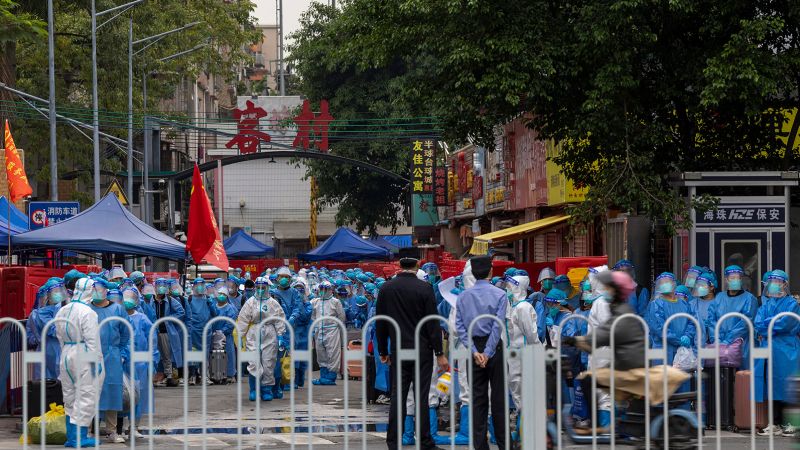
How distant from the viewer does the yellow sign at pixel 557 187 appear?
2555 cm

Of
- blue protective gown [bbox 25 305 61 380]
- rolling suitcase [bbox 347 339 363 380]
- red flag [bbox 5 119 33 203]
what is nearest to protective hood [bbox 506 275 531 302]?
blue protective gown [bbox 25 305 61 380]

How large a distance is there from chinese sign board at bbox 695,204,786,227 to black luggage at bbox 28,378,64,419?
8.34m

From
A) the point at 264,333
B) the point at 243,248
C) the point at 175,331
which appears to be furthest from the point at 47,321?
the point at 243,248

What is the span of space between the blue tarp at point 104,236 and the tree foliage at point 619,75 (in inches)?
199

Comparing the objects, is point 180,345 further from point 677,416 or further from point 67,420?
point 677,416

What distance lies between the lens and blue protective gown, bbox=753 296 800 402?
521 inches

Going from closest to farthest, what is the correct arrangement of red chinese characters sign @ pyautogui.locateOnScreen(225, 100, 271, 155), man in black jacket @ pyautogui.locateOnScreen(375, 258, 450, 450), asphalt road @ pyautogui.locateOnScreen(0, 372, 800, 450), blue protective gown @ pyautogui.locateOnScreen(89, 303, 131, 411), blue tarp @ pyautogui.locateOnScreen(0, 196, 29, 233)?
man in black jacket @ pyautogui.locateOnScreen(375, 258, 450, 450) < asphalt road @ pyautogui.locateOnScreen(0, 372, 800, 450) < blue protective gown @ pyautogui.locateOnScreen(89, 303, 131, 411) < blue tarp @ pyautogui.locateOnScreen(0, 196, 29, 233) < red chinese characters sign @ pyautogui.locateOnScreen(225, 100, 271, 155)

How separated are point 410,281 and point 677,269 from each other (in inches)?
291

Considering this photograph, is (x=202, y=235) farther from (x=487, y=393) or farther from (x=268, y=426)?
(x=487, y=393)

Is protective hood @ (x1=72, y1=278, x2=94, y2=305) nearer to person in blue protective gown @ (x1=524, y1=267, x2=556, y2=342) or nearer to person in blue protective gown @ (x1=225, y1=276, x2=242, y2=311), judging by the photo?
person in blue protective gown @ (x1=524, y1=267, x2=556, y2=342)

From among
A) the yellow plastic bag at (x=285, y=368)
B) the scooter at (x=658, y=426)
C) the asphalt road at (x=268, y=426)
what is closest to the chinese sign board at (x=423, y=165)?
the asphalt road at (x=268, y=426)

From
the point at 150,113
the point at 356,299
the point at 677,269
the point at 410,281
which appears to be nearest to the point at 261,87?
the point at 150,113

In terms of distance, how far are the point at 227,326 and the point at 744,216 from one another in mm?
8803

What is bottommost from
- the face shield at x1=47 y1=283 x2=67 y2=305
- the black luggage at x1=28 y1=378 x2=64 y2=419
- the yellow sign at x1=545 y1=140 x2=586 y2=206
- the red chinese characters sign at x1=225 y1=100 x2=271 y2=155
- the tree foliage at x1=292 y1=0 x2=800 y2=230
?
the black luggage at x1=28 y1=378 x2=64 y2=419
